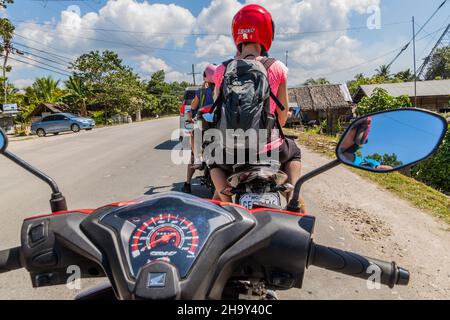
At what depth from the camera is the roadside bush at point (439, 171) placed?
9.28 m

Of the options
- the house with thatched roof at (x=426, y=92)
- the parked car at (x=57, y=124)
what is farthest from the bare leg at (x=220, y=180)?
the house with thatched roof at (x=426, y=92)

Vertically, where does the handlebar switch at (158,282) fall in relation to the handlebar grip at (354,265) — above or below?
above

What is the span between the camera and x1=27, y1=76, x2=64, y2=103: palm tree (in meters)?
41.9

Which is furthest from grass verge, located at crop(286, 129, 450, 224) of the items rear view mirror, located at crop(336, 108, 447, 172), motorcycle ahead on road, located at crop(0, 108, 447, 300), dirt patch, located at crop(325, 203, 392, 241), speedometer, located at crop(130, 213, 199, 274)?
Answer: speedometer, located at crop(130, 213, 199, 274)

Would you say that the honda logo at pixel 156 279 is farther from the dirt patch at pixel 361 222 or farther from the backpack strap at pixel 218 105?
the dirt patch at pixel 361 222

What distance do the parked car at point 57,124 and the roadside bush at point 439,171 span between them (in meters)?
23.4

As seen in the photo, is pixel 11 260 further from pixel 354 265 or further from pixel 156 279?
pixel 354 265

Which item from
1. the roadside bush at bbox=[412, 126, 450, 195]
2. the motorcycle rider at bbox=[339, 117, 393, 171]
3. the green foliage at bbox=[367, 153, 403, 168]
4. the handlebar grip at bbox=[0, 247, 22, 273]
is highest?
the motorcycle rider at bbox=[339, 117, 393, 171]

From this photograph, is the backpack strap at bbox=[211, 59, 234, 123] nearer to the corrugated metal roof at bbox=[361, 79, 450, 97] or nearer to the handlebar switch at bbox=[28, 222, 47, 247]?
the handlebar switch at bbox=[28, 222, 47, 247]

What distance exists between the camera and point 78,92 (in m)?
43.7

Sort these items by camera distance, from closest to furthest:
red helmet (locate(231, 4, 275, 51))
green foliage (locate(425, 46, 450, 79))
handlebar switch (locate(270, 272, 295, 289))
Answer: handlebar switch (locate(270, 272, 295, 289))
red helmet (locate(231, 4, 275, 51))
green foliage (locate(425, 46, 450, 79))

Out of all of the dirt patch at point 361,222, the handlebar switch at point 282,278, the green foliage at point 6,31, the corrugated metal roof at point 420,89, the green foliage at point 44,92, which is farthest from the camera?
the green foliage at point 44,92

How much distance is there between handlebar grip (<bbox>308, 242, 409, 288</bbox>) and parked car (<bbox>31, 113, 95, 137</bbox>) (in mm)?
27409

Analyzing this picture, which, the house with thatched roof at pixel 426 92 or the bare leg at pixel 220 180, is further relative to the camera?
the house with thatched roof at pixel 426 92
